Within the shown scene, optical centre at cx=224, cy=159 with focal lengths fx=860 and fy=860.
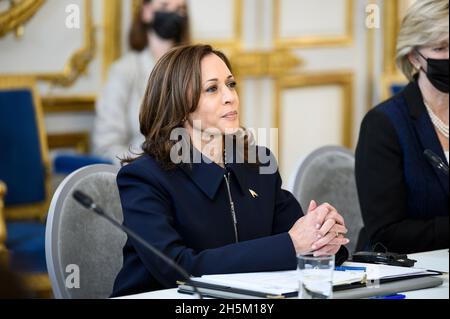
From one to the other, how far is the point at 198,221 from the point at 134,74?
2604mm

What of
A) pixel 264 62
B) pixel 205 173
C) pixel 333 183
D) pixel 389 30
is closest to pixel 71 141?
pixel 264 62

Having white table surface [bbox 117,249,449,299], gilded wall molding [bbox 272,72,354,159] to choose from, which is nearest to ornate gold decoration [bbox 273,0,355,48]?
gilded wall molding [bbox 272,72,354,159]

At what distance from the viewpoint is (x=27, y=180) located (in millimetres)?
4074

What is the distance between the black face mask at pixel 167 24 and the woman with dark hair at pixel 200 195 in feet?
7.99

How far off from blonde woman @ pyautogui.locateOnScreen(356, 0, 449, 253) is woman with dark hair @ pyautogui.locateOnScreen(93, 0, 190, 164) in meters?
2.00

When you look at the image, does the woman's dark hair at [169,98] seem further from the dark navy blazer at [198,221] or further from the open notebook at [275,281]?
the open notebook at [275,281]

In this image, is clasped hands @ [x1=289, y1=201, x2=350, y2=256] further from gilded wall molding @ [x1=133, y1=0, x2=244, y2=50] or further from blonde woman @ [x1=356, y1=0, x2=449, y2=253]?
gilded wall molding @ [x1=133, y1=0, x2=244, y2=50]

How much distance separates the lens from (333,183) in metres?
2.86

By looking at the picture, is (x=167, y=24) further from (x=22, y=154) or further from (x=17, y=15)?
(x=22, y=154)

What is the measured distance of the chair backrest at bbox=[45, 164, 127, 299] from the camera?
2146 millimetres

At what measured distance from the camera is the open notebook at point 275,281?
1.66 m

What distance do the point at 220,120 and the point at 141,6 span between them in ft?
9.02

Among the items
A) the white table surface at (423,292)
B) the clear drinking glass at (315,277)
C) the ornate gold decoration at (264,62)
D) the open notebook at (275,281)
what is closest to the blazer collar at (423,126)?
the white table surface at (423,292)

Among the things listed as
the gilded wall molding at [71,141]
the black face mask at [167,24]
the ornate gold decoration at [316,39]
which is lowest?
the gilded wall molding at [71,141]
